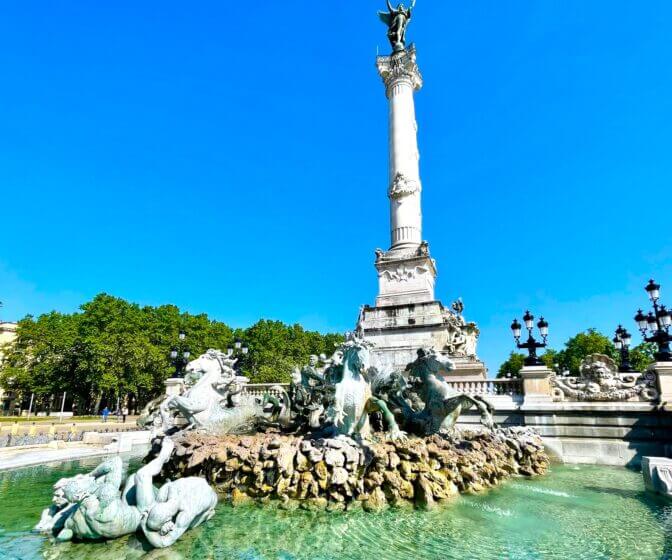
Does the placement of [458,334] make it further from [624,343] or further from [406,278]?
[624,343]

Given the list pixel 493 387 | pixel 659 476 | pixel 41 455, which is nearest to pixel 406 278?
pixel 493 387

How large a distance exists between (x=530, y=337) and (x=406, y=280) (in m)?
6.84

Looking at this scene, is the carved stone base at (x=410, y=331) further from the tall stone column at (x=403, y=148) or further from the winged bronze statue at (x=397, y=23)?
the winged bronze statue at (x=397, y=23)

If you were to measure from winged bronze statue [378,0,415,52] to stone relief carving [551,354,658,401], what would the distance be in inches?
828

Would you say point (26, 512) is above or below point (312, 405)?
below

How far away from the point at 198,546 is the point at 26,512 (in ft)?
11.6

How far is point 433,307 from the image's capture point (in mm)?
17594

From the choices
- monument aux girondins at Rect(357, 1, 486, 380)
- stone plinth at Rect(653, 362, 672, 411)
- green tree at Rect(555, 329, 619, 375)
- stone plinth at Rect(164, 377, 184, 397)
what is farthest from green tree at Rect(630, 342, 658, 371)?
stone plinth at Rect(164, 377, 184, 397)

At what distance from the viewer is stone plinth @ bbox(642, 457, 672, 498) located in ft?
23.2

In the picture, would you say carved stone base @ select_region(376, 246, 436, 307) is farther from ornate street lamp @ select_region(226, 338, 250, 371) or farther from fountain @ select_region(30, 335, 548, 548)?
fountain @ select_region(30, 335, 548, 548)

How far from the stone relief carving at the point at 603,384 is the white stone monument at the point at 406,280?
300 centimetres

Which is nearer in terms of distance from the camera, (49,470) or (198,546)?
(198,546)

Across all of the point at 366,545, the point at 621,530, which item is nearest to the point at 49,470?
the point at 366,545

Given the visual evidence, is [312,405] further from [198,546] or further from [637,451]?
[637,451]
